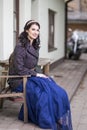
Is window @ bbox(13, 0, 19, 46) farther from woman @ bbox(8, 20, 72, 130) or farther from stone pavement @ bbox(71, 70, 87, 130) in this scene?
woman @ bbox(8, 20, 72, 130)

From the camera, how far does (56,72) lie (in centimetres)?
1529

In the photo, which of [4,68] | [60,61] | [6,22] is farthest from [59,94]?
[60,61]

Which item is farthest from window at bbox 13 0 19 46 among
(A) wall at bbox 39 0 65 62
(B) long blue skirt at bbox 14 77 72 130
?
(B) long blue skirt at bbox 14 77 72 130

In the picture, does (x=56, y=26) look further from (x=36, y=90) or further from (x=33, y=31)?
(x=36, y=90)

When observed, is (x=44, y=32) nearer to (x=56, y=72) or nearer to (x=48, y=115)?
(x=56, y=72)

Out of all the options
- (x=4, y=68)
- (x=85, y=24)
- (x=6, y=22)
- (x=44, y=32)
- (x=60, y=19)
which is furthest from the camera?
(x=85, y=24)

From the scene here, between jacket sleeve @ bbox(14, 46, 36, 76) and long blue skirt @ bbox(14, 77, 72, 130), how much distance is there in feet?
0.64

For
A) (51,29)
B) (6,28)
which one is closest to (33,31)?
(6,28)

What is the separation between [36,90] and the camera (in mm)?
7203

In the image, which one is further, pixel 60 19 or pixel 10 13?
pixel 60 19

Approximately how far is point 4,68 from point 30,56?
4.41 ft

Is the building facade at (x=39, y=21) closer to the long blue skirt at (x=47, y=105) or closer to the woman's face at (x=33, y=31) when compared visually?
the woman's face at (x=33, y=31)

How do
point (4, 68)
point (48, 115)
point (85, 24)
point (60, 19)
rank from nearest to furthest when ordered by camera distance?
point (48, 115)
point (4, 68)
point (60, 19)
point (85, 24)

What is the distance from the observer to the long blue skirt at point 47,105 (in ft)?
23.1
